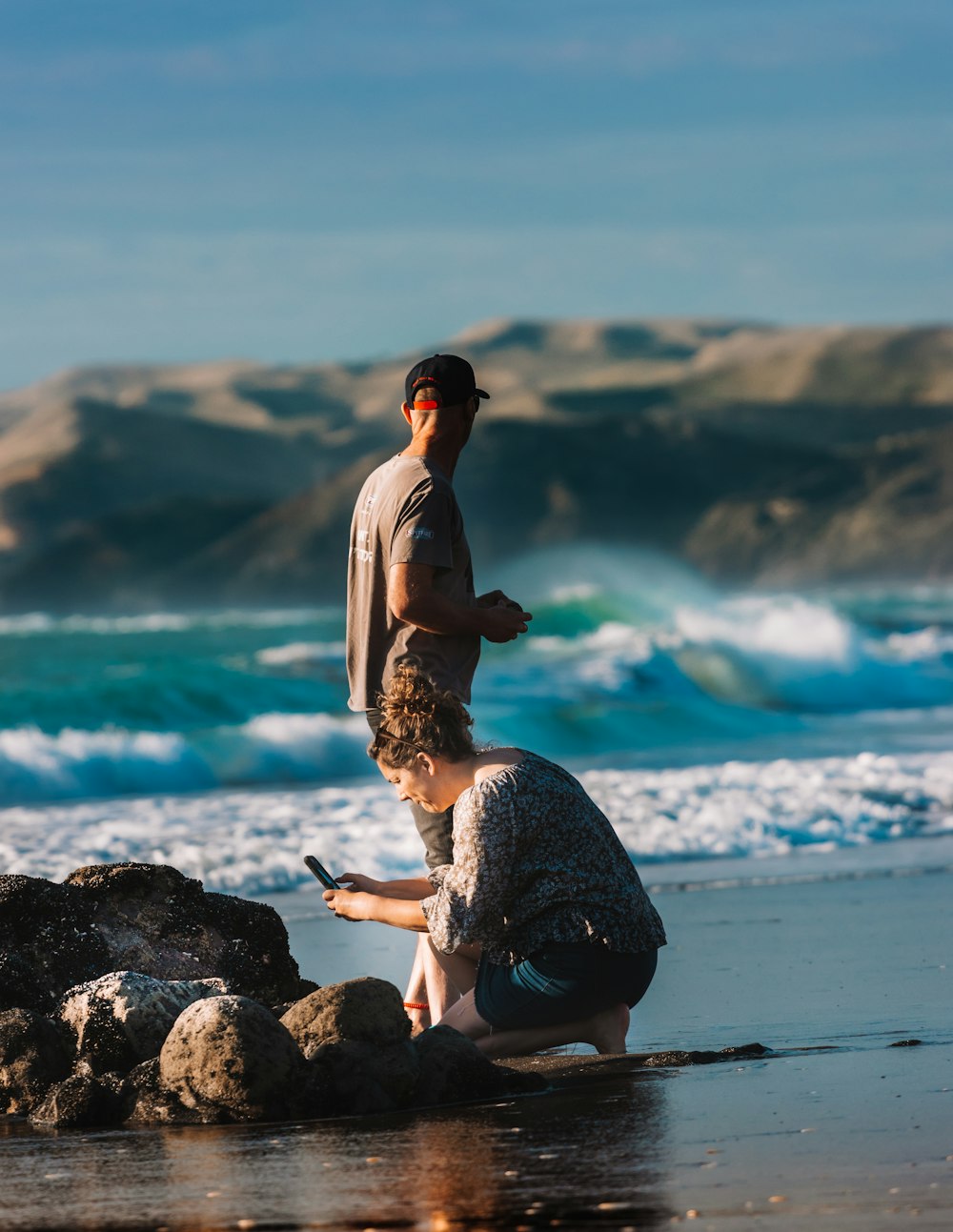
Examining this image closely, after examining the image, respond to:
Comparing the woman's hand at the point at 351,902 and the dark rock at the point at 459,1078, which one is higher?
the woman's hand at the point at 351,902

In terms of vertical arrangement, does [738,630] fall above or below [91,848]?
above

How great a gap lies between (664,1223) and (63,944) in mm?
2611

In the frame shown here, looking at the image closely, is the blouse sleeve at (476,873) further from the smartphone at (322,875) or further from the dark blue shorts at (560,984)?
the smartphone at (322,875)

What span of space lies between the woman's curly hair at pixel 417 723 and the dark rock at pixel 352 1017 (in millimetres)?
554

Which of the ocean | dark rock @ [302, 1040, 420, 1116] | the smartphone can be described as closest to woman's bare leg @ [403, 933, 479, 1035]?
the smartphone

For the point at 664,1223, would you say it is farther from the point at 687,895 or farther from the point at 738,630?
the point at 738,630

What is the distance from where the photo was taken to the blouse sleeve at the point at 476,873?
4.75m

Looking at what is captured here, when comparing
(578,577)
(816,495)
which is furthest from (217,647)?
(816,495)

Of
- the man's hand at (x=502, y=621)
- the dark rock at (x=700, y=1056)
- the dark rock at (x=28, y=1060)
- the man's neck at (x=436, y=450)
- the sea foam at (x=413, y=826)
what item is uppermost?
the man's neck at (x=436, y=450)

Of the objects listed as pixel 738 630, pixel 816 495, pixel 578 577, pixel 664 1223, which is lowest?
pixel 664 1223

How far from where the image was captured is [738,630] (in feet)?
113

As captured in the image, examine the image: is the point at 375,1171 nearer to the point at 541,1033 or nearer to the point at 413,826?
the point at 541,1033

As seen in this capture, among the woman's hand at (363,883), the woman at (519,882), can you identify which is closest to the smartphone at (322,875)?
the woman's hand at (363,883)

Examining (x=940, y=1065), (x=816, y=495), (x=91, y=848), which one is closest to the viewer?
(x=940, y=1065)
